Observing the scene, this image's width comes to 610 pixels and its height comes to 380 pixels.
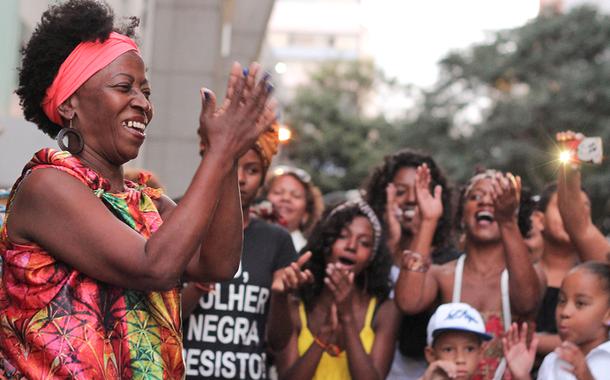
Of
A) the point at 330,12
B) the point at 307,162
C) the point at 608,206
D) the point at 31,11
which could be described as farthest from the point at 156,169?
the point at 330,12

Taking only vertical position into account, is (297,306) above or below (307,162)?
below

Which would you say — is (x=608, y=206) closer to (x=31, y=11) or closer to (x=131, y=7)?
(x=131, y=7)

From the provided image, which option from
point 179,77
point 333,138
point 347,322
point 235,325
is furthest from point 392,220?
point 333,138

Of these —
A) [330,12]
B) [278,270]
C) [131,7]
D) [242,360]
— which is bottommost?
[242,360]

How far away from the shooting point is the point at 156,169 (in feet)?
37.1

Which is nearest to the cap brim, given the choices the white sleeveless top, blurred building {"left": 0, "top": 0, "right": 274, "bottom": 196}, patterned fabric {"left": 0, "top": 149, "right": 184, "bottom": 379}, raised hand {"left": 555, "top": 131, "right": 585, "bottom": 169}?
the white sleeveless top

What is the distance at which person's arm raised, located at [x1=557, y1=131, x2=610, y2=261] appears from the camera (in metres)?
5.51

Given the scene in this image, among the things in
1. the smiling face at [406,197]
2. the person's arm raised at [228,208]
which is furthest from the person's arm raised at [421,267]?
the person's arm raised at [228,208]

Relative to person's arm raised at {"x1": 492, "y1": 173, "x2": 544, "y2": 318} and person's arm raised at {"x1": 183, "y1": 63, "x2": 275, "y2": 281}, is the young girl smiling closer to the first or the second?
person's arm raised at {"x1": 492, "y1": 173, "x2": 544, "y2": 318}

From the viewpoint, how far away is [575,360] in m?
Result: 4.49

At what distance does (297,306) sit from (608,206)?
22553mm

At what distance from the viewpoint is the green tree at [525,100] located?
92.3ft

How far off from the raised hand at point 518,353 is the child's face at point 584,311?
276mm

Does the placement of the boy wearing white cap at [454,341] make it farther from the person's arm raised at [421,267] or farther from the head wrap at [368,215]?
the head wrap at [368,215]
